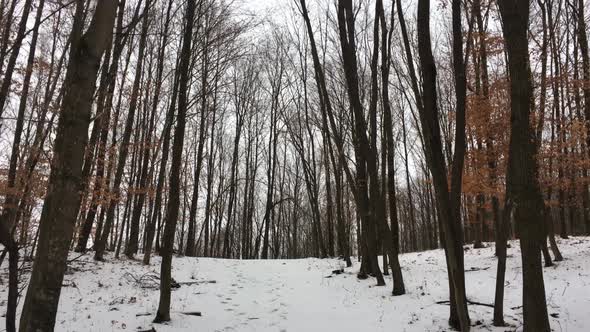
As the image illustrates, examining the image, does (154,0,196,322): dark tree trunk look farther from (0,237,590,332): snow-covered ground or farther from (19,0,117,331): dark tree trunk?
(19,0,117,331): dark tree trunk

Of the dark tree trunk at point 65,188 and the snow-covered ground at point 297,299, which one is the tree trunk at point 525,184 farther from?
the dark tree trunk at point 65,188

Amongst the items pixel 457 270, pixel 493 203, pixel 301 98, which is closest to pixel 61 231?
pixel 457 270

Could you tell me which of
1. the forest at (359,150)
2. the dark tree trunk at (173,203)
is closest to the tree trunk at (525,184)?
the forest at (359,150)

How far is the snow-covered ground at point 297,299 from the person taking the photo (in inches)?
251

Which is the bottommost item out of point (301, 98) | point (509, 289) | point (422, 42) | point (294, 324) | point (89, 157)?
point (294, 324)

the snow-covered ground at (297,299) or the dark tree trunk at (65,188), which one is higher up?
the dark tree trunk at (65,188)

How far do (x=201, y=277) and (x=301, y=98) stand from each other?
1126cm

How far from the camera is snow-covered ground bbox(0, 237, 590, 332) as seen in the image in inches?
251

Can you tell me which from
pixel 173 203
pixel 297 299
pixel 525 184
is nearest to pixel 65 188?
pixel 525 184

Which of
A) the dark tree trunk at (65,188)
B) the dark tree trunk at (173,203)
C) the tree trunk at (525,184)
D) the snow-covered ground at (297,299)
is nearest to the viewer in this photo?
the dark tree trunk at (65,188)

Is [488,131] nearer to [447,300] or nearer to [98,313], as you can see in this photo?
[447,300]

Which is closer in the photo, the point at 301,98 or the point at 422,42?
the point at 422,42

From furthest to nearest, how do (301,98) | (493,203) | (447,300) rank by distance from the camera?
(301,98) < (493,203) < (447,300)

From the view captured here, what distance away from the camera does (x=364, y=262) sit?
35.1 ft
